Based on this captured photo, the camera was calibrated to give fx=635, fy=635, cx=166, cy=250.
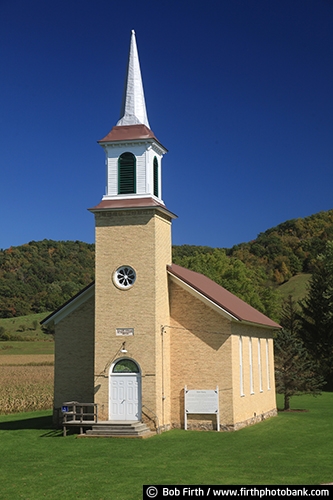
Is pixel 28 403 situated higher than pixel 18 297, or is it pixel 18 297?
pixel 18 297

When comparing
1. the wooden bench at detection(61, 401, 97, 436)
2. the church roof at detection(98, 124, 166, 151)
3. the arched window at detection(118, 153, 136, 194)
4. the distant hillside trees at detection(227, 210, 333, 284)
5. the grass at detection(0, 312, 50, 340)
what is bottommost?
the wooden bench at detection(61, 401, 97, 436)

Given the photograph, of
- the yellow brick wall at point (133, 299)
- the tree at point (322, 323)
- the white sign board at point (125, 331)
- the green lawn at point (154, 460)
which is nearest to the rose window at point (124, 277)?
the yellow brick wall at point (133, 299)

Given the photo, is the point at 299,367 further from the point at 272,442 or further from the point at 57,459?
the point at 57,459

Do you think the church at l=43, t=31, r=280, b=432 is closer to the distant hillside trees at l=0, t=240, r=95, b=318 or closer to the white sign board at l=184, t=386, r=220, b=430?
the white sign board at l=184, t=386, r=220, b=430

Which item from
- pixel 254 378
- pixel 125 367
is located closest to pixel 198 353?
pixel 125 367

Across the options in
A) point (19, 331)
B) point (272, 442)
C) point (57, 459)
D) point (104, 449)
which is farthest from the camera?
point (19, 331)

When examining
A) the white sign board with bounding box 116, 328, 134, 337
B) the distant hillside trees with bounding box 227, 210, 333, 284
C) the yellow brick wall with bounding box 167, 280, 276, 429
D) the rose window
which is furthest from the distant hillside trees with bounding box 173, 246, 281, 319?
the distant hillside trees with bounding box 227, 210, 333, 284

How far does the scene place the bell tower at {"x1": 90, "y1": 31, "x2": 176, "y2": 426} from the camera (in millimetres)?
28141

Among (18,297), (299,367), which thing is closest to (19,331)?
(18,297)

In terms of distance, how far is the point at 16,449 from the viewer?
940 inches

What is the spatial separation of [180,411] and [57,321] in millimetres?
7958

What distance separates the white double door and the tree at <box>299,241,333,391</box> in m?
32.8

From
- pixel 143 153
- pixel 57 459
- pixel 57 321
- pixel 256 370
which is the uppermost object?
pixel 143 153

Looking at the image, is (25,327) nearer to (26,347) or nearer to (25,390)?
(26,347)
